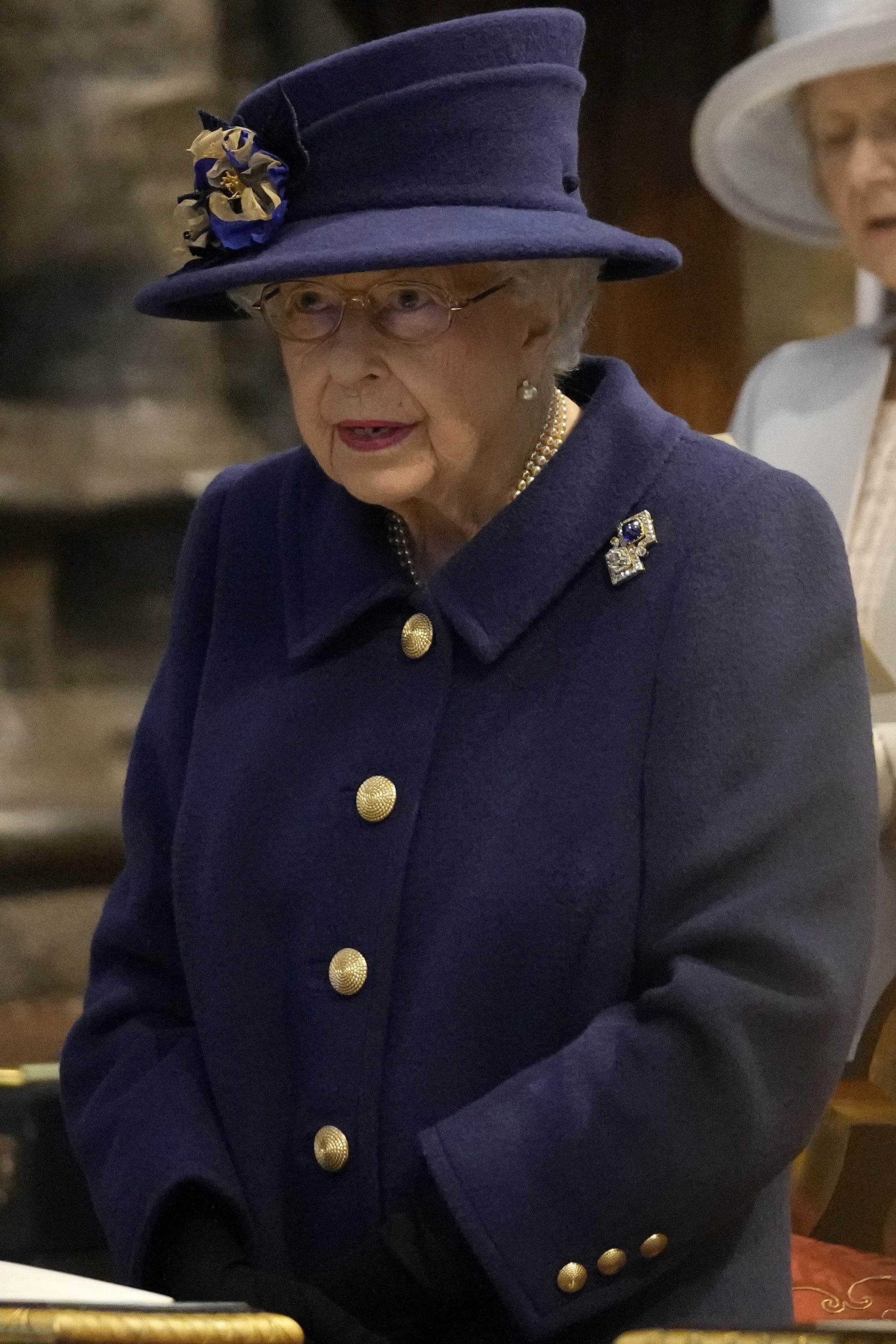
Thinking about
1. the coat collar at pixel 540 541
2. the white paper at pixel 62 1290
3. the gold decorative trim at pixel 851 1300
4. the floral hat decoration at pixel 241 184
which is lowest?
the gold decorative trim at pixel 851 1300

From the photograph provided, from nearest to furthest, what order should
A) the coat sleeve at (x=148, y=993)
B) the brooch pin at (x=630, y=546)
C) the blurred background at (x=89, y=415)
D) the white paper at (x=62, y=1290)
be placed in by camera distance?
the white paper at (x=62, y=1290), the brooch pin at (x=630, y=546), the coat sleeve at (x=148, y=993), the blurred background at (x=89, y=415)

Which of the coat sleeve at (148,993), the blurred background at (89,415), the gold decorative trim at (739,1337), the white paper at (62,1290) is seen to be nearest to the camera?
the gold decorative trim at (739,1337)

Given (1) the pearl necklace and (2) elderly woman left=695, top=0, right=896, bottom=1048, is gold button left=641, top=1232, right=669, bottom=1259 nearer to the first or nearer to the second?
(2) elderly woman left=695, top=0, right=896, bottom=1048

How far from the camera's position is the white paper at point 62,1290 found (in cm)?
105

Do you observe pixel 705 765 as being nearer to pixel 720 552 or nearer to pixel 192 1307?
pixel 720 552

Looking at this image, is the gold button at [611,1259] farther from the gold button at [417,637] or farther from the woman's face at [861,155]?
the woman's face at [861,155]

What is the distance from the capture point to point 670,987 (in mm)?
1079

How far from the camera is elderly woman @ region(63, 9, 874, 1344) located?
1.09 m

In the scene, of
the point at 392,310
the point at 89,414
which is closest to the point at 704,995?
the point at 392,310

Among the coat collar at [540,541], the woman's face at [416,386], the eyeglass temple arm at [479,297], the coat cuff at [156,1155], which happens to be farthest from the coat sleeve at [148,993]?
the eyeglass temple arm at [479,297]

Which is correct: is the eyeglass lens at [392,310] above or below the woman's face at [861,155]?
below

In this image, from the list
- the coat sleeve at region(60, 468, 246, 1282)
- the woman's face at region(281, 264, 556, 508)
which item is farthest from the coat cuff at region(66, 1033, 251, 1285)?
the woman's face at region(281, 264, 556, 508)

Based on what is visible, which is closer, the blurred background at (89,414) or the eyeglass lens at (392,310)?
the eyeglass lens at (392,310)

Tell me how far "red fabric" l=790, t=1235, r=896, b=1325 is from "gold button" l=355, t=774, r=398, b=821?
536mm
